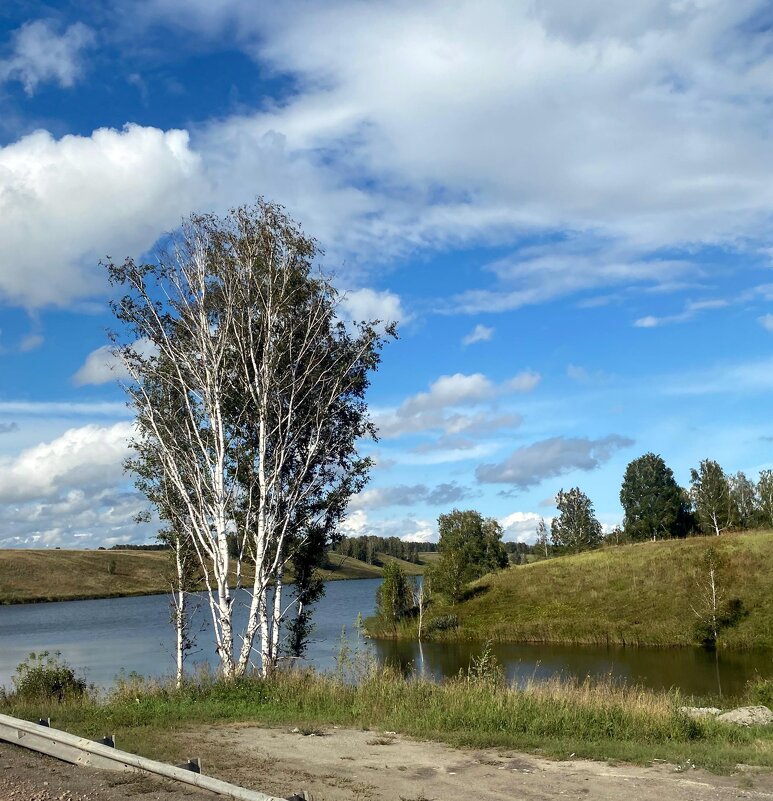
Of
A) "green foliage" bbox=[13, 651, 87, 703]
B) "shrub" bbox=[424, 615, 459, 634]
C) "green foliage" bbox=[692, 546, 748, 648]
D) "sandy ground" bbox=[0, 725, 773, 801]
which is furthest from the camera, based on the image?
"shrub" bbox=[424, 615, 459, 634]

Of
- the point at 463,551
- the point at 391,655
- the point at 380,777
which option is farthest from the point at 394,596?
the point at 380,777

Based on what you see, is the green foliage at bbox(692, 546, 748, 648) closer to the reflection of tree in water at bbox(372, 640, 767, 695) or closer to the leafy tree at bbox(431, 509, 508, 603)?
the reflection of tree in water at bbox(372, 640, 767, 695)

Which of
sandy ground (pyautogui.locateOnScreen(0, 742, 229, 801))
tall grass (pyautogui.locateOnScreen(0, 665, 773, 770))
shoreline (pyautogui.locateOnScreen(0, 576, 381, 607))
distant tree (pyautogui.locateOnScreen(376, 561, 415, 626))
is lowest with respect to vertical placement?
shoreline (pyautogui.locateOnScreen(0, 576, 381, 607))

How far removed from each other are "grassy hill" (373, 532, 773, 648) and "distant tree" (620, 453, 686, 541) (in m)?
30.7

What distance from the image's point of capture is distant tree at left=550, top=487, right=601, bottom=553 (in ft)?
366

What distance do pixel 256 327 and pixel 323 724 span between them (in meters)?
11.1

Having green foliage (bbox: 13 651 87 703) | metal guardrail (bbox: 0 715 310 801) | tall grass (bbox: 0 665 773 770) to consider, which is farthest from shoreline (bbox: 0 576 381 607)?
metal guardrail (bbox: 0 715 310 801)

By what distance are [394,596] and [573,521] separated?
172ft

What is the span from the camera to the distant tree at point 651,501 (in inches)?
3979

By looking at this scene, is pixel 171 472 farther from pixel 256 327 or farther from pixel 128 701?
pixel 128 701

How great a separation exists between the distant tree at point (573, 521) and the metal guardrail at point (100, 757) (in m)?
106

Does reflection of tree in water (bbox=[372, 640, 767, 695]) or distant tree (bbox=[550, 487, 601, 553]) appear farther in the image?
distant tree (bbox=[550, 487, 601, 553])

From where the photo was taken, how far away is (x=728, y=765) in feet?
33.9

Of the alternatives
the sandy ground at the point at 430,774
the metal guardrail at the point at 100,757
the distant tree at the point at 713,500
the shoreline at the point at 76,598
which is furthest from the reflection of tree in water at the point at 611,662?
the shoreline at the point at 76,598
